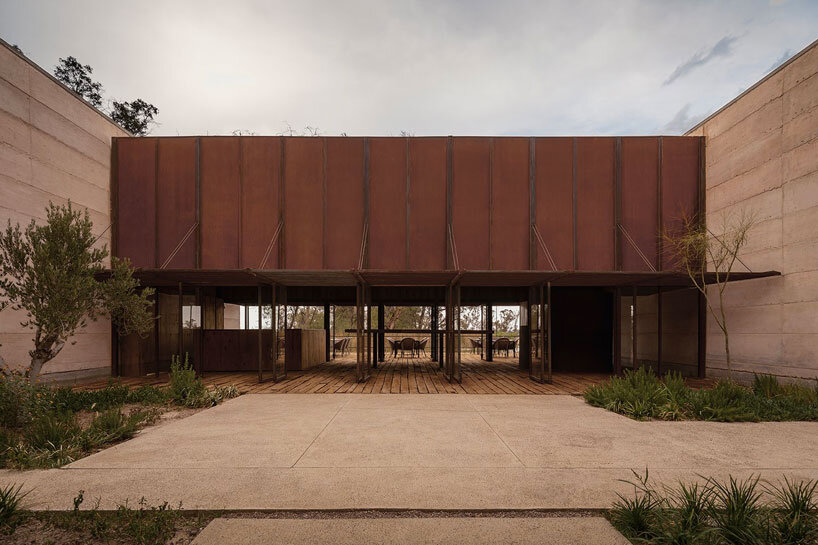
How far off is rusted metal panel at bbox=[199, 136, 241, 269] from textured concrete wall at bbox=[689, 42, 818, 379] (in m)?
12.8

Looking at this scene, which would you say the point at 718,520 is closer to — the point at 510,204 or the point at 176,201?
the point at 510,204

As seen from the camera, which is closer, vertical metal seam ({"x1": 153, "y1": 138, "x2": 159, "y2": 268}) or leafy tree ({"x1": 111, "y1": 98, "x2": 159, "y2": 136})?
vertical metal seam ({"x1": 153, "y1": 138, "x2": 159, "y2": 268})

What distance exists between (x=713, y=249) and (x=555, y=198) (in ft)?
13.5

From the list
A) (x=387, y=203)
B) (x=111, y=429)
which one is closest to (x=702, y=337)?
(x=387, y=203)

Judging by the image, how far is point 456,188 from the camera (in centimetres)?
1237

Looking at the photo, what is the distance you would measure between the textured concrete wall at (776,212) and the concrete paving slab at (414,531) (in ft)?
28.4

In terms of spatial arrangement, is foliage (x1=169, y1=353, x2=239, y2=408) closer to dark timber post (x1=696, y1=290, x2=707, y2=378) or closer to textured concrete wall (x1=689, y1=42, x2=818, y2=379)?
textured concrete wall (x1=689, y1=42, x2=818, y2=379)

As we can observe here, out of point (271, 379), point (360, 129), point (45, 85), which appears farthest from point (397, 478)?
point (360, 129)

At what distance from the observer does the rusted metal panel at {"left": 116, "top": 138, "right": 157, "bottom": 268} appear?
12.3 m

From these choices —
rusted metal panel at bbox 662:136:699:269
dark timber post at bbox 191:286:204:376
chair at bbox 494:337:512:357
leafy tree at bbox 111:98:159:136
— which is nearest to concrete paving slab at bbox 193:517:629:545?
dark timber post at bbox 191:286:204:376

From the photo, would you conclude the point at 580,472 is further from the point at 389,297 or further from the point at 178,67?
the point at 178,67

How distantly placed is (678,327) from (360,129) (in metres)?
38.0

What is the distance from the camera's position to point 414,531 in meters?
2.88

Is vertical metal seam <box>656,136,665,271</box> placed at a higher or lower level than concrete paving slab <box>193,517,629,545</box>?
higher
